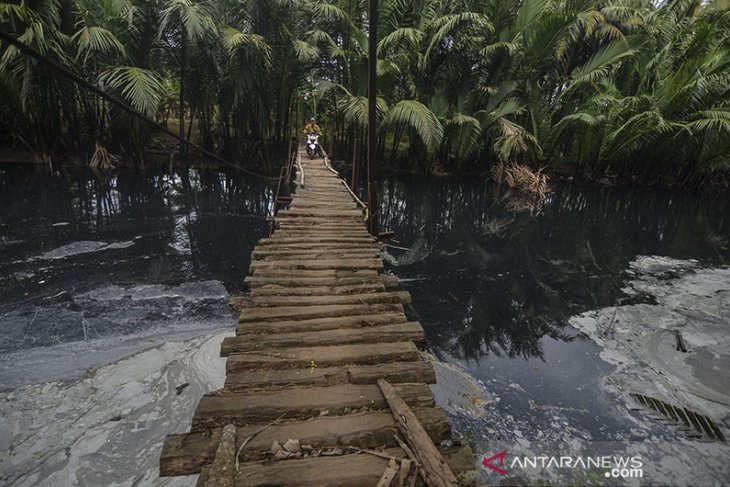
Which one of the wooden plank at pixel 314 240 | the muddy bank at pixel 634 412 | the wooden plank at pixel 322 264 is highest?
the wooden plank at pixel 314 240

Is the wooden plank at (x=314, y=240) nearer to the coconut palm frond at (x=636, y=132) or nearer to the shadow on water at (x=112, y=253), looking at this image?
the shadow on water at (x=112, y=253)

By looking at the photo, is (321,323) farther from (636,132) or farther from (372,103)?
(636,132)

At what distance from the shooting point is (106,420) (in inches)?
114

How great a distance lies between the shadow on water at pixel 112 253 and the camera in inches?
174

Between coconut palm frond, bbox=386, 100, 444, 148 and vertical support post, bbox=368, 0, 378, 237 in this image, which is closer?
vertical support post, bbox=368, 0, 378, 237

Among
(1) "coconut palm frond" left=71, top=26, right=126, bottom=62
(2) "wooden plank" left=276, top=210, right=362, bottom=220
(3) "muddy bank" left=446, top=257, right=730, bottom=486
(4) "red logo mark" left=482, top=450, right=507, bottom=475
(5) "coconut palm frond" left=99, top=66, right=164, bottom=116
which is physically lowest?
(4) "red logo mark" left=482, top=450, right=507, bottom=475

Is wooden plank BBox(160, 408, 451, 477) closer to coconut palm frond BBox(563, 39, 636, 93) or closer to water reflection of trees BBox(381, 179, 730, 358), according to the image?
water reflection of trees BBox(381, 179, 730, 358)

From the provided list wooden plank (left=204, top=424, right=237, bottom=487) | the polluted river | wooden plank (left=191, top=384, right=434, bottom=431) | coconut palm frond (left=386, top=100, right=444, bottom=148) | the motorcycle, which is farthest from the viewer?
the motorcycle

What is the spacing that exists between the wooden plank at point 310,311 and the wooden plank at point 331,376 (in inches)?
23.4

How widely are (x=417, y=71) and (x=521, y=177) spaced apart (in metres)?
5.96

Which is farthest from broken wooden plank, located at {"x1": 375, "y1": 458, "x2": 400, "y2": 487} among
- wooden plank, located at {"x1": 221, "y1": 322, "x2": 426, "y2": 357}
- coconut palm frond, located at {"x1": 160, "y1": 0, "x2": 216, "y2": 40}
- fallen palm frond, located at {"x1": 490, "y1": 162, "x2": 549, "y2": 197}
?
fallen palm frond, located at {"x1": 490, "y1": 162, "x2": 549, "y2": 197}

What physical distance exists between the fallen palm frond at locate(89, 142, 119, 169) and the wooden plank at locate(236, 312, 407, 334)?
13908 millimetres

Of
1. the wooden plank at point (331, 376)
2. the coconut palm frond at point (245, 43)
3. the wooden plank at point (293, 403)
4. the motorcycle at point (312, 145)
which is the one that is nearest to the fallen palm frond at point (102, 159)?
the coconut palm frond at point (245, 43)

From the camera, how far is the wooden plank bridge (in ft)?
5.38
